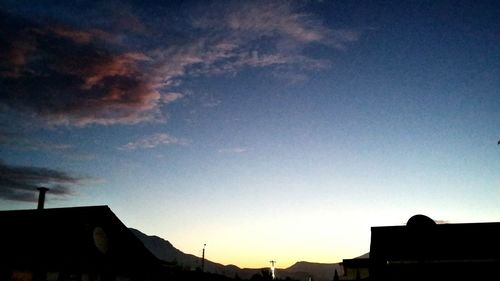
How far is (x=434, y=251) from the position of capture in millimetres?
20188

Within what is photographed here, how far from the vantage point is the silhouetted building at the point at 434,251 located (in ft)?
60.8

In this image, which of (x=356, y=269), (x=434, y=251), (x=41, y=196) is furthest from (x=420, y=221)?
(x=41, y=196)

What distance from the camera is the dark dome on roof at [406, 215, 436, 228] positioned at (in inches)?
912

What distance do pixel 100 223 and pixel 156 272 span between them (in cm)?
524

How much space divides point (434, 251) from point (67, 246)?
1916 cm

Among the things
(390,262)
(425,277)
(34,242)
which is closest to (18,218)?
(34,242)

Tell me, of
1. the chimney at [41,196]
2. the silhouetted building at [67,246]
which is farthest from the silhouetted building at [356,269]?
the chimney at [41,196]

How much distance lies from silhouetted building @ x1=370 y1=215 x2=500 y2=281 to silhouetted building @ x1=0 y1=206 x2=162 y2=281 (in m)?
14.1

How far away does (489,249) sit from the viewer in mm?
20078

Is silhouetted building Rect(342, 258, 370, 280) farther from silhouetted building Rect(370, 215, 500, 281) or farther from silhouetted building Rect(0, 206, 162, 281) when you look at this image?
silhouetted building Rect(0, 206, 162, 281)

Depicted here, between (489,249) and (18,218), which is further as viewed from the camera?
(489,249)

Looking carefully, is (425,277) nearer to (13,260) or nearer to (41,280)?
(41,280)

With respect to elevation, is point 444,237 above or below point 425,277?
above

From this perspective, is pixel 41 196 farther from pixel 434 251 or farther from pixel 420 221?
pixel 420 221
